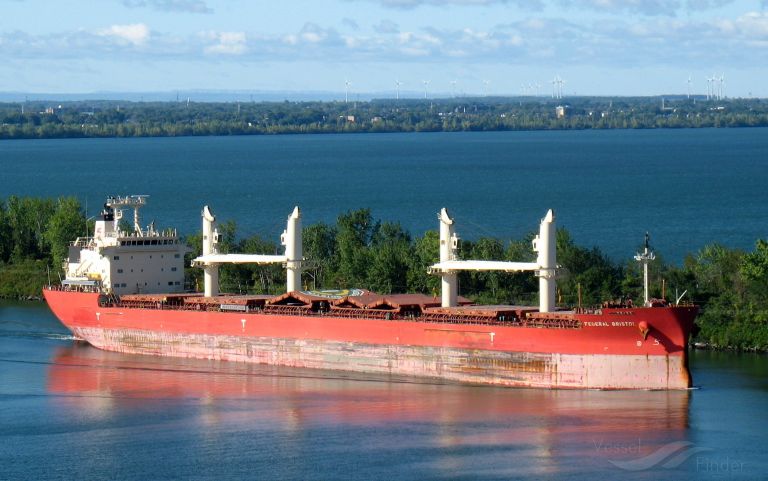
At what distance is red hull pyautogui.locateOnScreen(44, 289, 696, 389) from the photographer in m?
35.5

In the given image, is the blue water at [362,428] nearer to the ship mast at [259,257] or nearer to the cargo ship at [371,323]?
the cargo ship at [371,323]

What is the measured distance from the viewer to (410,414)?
33.7m

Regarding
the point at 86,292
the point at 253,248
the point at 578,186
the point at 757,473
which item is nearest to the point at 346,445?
the point at 757,473

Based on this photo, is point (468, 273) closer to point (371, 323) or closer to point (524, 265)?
point (371, 323)

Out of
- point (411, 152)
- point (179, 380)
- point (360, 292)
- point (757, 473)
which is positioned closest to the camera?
point (757, 473)

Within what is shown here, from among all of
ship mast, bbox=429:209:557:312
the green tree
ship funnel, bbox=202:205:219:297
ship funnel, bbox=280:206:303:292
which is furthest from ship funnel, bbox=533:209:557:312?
the green tree

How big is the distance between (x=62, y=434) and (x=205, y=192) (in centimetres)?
6673

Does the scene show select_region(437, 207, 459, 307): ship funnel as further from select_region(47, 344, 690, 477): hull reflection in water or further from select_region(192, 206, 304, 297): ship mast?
select_region(192, 206, 304, 297): ship mast

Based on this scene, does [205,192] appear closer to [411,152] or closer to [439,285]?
[439,285]

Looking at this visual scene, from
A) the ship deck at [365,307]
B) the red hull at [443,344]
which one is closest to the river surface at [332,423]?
the red hull at [443,344]

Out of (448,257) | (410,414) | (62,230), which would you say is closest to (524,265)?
(448,257)

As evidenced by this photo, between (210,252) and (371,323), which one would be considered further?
(210,252)

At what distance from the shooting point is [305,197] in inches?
3743

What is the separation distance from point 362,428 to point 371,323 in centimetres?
707
